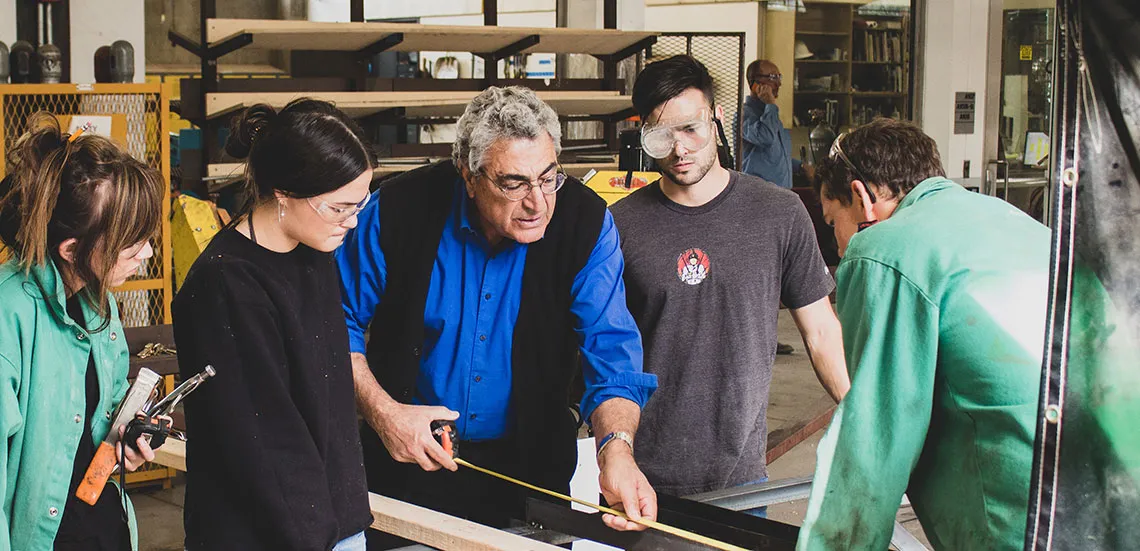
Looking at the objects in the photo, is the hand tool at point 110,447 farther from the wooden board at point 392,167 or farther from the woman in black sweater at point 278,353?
the wooden board at point 392,167

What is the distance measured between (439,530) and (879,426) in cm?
94

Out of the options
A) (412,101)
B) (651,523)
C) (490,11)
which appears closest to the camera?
(651,523)

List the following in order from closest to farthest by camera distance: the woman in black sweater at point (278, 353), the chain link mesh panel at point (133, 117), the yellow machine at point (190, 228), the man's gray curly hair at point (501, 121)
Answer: the woman in black sweater at point (278, 353)
the man's gray curly hair at point (501, 121)
the chain link mesh panel at point (133, 117)
the yellow machine at point (190, 228)

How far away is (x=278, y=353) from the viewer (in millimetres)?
1777

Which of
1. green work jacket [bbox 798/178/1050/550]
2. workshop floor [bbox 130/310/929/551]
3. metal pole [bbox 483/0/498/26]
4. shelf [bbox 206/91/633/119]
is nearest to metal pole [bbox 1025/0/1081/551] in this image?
green work jacket [bbox 798/178/1050/550]

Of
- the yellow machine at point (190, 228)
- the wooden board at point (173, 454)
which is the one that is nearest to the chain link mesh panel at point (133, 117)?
the yellow machine at point (190, 228)

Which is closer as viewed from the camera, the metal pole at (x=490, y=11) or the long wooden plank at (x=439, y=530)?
the long wooden plank at (x=439, y=530)

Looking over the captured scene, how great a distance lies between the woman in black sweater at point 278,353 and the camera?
1.73 meters

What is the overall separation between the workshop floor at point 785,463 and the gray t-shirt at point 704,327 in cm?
84

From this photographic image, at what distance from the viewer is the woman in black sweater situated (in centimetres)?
173

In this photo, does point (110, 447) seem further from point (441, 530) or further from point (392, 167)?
point (392, 167)

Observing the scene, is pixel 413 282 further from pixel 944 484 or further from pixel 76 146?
pixel 944 484

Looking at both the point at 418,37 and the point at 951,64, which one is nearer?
the point at 418,37

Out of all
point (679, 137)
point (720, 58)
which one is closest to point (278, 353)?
point (679, 137)
